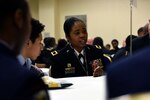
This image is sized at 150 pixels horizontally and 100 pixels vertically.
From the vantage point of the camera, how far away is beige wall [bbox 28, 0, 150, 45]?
8.51 m

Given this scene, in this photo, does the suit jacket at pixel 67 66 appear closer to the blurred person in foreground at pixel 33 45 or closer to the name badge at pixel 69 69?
the name badge at pixel 69 69

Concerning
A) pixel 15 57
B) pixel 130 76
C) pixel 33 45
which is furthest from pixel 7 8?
pixel 33 45

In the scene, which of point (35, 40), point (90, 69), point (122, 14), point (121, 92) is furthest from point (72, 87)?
point (122, 14)

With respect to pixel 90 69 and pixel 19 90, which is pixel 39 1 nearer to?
pixel 90 69

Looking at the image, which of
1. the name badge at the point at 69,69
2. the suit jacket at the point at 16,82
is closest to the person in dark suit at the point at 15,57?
the suit jacket at the point at 16,82

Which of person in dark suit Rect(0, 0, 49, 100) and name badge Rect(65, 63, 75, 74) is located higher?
person in dark suit Rect(0, 0, 49, 100)

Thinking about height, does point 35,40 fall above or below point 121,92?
above

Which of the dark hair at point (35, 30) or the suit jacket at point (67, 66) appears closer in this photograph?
the dark hair at point (35, 30)

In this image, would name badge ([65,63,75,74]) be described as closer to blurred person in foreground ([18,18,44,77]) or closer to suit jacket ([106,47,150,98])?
blurred person in foreground ([18,18,44,77])

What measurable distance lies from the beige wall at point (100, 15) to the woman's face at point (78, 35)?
6.08m

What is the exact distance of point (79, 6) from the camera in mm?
9258

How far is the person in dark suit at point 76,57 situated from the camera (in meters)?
2.55

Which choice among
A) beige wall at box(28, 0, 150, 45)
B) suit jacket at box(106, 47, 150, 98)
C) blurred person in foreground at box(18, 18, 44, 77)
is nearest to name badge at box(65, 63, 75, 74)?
→ blurred person in foreground at box(18, 18, 44, 77)

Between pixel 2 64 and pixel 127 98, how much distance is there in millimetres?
342
